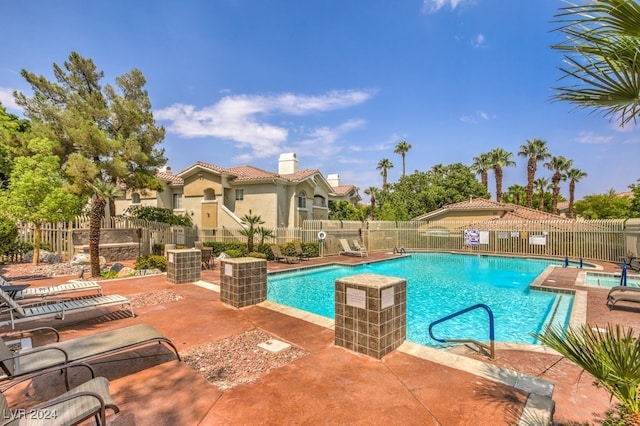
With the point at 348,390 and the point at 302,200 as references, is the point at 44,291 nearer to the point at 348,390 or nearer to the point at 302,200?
the point at 348,390

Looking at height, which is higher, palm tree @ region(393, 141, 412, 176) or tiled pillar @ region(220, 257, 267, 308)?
palm tree @ region(393, 141, 412, 176)

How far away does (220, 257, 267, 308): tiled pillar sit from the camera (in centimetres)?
711

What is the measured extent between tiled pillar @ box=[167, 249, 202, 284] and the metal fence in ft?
30.4

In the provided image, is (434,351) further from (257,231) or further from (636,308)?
(257,231)

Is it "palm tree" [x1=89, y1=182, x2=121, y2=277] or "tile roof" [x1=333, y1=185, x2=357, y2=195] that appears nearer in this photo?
"palm tree" [x1=89, y1=182, x2=121, y2=277]

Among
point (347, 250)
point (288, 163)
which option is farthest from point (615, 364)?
point (288, 163)

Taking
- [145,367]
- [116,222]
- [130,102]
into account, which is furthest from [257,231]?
[145,367]

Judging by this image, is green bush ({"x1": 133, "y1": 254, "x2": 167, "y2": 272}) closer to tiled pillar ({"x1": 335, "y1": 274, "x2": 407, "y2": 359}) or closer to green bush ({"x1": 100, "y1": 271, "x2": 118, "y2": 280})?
green bush ({"x1": 100, "y1": 271, "x2": 118, "y2": 280})

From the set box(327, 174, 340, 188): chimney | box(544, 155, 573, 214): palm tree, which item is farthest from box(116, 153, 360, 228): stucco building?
box(544, 155, 573, 214): palm tree

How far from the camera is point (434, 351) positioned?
4727 millimetres

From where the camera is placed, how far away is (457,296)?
38.7 feet

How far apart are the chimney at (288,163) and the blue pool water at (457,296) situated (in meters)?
12.9

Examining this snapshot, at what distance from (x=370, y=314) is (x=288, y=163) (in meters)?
24.6

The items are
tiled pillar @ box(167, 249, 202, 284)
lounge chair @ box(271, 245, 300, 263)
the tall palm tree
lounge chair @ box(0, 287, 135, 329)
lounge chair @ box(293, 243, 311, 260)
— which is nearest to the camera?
lounge chair @ box(0, 287, 135, 329)
